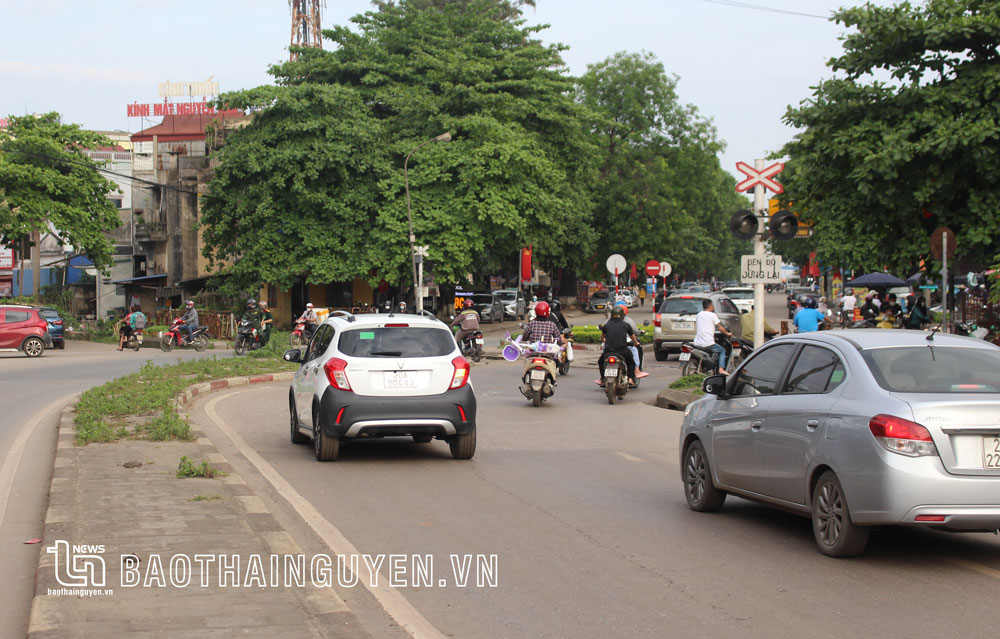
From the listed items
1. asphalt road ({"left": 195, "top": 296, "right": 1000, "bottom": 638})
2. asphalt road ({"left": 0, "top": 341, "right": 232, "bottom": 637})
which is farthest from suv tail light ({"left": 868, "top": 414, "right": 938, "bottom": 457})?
asphalt road ({"left": 0, "top": 341, "right": 232, "bottom": 637})

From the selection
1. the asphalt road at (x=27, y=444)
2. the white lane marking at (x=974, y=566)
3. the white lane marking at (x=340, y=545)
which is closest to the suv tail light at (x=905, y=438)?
the white lane marking at (x=974, y=566)

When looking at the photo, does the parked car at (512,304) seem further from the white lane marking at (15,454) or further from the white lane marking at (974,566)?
the white lane marking at (974,566)

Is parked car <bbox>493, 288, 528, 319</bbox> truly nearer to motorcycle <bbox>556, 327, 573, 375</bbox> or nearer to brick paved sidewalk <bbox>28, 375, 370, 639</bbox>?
motorcycle <bbox>556, 327, 573, 375</bbox>

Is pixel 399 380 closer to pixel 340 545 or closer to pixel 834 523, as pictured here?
pixel 340 545

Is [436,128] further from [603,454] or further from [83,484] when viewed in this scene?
[83,484]

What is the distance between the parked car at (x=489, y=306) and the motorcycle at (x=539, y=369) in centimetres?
3683

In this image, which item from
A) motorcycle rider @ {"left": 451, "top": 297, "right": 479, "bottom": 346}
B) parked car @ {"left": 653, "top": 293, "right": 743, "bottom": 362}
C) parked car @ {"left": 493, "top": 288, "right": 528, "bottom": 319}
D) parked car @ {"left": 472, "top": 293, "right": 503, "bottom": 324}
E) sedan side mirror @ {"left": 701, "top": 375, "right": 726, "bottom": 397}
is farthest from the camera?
parked car @ {"left": 493, "top": 288, "right": 528, "bottom": 319}

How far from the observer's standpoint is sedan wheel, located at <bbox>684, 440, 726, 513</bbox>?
28.8 feet

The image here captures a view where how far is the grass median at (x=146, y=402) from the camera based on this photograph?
12.8 metres

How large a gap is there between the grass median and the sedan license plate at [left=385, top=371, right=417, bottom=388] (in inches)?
113

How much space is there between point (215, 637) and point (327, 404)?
663 cm

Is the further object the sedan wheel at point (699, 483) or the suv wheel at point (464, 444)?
the suv wheel at point (464, 444)

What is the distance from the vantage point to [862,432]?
259 inches

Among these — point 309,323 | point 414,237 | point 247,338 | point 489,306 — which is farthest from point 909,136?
point 489,306
